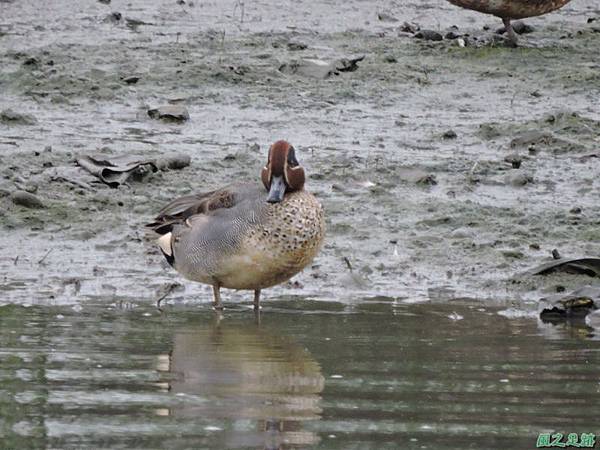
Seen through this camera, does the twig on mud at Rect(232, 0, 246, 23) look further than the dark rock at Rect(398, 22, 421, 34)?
Yes

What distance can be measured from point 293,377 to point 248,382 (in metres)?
0.23

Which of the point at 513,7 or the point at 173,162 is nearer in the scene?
the point at 173,162

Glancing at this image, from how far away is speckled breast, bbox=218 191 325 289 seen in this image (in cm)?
831

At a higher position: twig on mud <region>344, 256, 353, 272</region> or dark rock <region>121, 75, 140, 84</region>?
dark rock <region>121, 75, 140, 84</region>

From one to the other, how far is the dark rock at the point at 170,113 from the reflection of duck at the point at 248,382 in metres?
3.77

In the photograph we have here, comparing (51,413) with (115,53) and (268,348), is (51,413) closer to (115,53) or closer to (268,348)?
(268,348)

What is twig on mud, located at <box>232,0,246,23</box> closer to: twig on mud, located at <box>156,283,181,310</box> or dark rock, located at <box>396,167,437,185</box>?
dark rock, located at <box>396,167,437,185</box>

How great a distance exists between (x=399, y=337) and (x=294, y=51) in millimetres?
5831

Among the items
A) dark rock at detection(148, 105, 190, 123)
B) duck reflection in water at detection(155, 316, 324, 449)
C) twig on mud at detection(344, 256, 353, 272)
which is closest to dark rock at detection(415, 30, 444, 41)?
dark rock at detection(148, 105, 190, 123)

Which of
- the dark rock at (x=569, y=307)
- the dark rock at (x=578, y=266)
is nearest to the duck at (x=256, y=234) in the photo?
the dark rock at (x=569, y=307)

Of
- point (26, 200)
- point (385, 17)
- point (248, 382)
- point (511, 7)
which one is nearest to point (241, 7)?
point (385, 17)

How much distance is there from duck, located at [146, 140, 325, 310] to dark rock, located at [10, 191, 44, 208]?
5.53 ft

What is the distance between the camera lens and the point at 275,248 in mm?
8305

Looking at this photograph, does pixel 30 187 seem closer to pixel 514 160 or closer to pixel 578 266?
pixel 514 160
